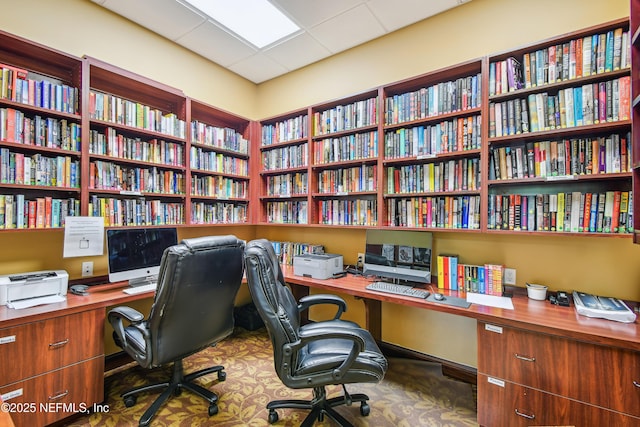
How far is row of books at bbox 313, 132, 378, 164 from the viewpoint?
8.30ft

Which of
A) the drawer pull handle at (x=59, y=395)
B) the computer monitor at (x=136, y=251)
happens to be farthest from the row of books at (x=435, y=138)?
the drawer pull handle at (x=59, y=395)

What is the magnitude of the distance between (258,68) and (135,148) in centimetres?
168

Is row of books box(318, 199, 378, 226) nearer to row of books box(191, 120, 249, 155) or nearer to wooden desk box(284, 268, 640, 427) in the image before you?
wooden desk box(284, 268, 640, 427)

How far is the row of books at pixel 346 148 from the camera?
253cm

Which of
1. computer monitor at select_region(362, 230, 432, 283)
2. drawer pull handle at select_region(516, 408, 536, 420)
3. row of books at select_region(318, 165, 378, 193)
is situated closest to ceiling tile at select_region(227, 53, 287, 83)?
row of books at select_region(318, 165, 378, 193)

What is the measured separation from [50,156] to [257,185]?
179cm

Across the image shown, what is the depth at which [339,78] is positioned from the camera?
118 inches

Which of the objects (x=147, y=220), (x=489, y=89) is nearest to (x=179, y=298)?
(x=147, y=220)

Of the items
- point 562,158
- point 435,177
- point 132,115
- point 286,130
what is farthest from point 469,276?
point 132,115

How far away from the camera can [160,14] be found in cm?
241

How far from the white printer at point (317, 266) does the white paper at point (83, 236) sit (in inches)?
62.3

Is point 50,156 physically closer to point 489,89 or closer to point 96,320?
point 96,320

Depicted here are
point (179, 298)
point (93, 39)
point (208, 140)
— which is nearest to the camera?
point (179, 298)

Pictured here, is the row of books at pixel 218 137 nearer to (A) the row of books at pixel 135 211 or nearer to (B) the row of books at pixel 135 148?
(B) the row of books at pixel 135 148
